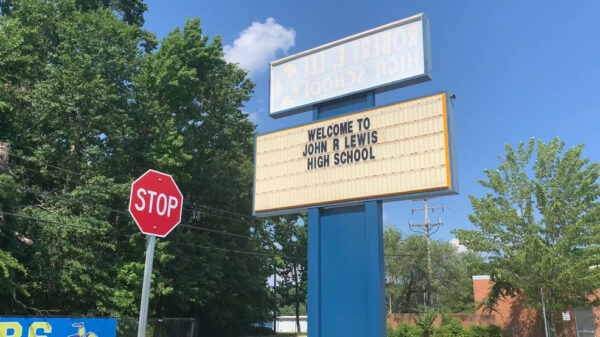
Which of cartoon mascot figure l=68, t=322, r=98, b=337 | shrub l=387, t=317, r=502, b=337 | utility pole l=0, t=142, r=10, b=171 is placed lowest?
shrub l=387, t=317, r=502, b=337

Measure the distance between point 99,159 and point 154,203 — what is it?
73.2ft

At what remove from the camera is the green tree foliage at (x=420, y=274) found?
51.4m

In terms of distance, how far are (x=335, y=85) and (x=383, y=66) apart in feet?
4.61

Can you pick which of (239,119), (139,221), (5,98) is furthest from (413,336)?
(139,221)

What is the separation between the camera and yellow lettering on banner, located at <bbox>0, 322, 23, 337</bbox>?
13.1 meters

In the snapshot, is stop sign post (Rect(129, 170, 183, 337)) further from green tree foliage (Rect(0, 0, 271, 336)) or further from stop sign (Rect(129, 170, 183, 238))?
green tree foliage (Rect(0, 0, 271, 336))

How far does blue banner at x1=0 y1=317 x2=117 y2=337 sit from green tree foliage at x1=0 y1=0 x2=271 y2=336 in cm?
372

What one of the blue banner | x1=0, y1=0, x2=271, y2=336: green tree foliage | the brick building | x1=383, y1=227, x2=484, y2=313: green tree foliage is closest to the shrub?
the brick building

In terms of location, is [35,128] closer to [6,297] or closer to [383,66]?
[6,297]

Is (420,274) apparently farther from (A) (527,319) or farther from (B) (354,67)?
(B) (354,67)

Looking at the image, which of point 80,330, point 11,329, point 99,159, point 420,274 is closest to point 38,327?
point 11,329

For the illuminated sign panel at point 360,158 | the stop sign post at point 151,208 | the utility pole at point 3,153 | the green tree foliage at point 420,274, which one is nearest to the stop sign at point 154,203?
the stop sign post at point 151,208

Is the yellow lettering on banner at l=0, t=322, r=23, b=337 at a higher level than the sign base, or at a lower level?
lower

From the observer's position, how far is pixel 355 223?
465 inches
